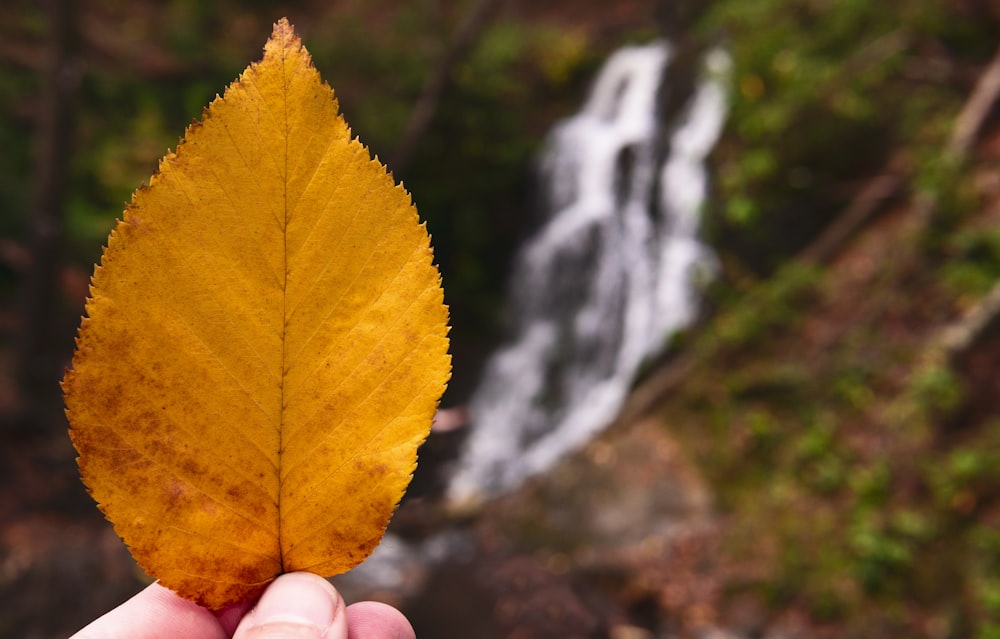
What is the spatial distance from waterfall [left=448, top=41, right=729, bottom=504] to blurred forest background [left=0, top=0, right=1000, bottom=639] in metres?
0.59

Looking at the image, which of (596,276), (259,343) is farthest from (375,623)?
(596,276)

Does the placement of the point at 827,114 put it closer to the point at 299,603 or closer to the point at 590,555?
the point at 590,555

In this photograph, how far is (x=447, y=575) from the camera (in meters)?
6.86

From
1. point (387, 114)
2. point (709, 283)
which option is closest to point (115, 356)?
point (709, 283)

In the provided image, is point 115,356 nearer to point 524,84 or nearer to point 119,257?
point 119,257

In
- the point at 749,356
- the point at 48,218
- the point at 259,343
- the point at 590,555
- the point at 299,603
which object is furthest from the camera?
the point at 749,356

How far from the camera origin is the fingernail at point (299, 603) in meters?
0.70

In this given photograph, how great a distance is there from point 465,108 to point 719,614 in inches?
346

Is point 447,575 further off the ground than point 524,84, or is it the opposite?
point 524,84

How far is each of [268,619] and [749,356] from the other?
7499 mm

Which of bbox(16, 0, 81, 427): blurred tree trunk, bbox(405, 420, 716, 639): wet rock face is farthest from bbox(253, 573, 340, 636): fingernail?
bbox(16, 0, 81, 427): blurred tree trunk

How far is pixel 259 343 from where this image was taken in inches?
23.0

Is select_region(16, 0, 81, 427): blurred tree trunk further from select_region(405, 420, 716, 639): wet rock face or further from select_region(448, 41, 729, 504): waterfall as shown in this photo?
select_region(448, 41, 729, 504): waterfall

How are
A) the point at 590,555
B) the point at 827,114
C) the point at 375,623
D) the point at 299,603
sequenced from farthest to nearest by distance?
the point at 827,114, the point at 590,555, the point at 375,623, the point at 299,603
